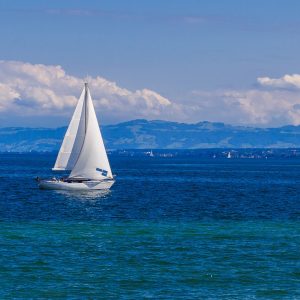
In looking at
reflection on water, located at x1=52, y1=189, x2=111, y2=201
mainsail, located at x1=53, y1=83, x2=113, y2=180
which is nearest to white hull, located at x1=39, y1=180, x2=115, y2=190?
reflection on water, located at x1=52, y1=189, x2=111, y2=201

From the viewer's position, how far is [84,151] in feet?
372

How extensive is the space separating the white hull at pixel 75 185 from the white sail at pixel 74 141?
2596 millimetres

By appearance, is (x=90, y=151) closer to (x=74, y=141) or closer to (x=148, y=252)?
(x=74, y=141)

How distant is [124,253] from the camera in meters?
53.7

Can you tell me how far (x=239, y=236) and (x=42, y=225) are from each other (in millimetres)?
17328

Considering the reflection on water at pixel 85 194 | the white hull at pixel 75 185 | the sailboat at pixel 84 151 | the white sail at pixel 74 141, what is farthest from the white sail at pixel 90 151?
the reflection on water at pixel 85 194

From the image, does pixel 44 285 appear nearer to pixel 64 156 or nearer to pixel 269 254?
pixel 269 254

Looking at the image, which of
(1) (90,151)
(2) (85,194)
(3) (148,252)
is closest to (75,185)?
(2) (85,194)

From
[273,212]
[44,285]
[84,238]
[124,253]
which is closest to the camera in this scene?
[44,285]

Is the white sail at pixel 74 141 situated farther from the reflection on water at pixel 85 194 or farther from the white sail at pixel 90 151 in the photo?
the reflection on water at pixel 85 194

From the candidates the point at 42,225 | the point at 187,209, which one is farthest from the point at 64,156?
the point at 42,225

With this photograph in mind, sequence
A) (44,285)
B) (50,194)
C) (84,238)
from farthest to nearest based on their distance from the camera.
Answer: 1. (50,194)
2. (84,238)
3. (44,285)

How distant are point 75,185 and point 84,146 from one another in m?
5.75

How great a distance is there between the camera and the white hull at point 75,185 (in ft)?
378
